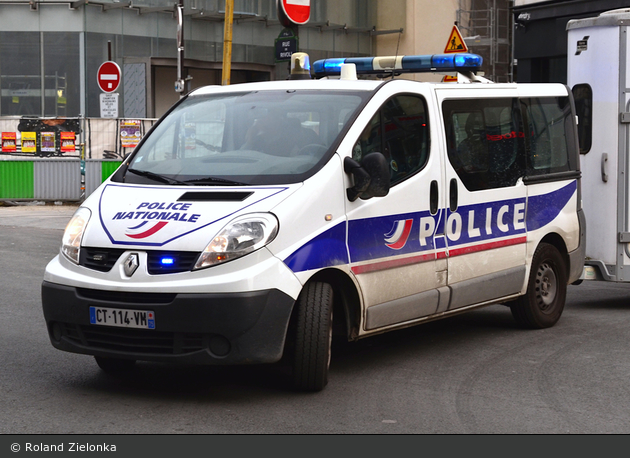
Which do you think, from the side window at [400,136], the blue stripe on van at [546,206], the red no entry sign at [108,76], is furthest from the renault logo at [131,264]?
the red no entry sign at [108,76]

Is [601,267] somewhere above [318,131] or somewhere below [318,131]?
below

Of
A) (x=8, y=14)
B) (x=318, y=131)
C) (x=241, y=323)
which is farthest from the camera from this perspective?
(x=8, y=14)

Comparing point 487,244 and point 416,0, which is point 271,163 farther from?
point 416,0

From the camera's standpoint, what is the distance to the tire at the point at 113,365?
6184 mm

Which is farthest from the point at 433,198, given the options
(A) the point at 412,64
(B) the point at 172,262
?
(B) the point at 172,262

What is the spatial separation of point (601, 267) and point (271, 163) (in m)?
4.69

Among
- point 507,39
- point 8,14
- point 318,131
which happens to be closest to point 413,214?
point 318,131

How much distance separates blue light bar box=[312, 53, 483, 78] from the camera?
25.2 feet

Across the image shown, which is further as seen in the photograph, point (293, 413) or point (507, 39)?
point (507, 39)

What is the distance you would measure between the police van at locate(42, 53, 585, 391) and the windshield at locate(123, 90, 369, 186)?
0.01 meters

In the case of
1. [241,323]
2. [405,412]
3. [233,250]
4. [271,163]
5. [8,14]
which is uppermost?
[8,14]

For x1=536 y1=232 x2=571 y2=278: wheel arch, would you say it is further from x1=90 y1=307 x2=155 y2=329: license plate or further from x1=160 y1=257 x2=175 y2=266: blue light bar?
x1=90 y1=307 x2=155 y2=329: license plate

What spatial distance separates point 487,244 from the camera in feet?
23.9

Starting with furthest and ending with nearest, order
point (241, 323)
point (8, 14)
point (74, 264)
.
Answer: point (8, 14), point (74, 264), point (241, 323)
